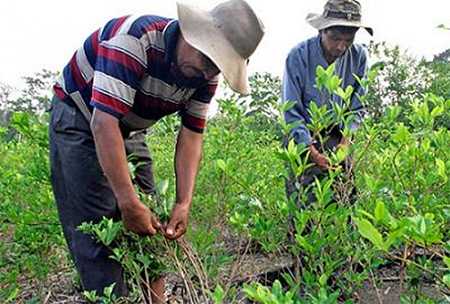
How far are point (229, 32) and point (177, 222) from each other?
0.73 meters

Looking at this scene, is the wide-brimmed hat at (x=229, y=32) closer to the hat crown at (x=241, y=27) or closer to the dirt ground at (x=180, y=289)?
the hat crown at (x=241, y=27)

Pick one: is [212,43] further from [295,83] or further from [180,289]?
[180,289]

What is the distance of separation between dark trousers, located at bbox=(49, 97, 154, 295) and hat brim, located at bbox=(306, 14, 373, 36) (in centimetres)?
124

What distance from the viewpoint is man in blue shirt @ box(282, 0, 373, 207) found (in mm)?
2666

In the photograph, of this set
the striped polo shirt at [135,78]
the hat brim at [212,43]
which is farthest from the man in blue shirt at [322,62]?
the hat brim at [212,43]

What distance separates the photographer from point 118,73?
5.93 feet

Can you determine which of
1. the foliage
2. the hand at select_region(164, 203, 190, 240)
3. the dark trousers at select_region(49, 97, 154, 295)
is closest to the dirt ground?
the foliage

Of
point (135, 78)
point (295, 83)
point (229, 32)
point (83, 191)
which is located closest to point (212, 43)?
point (229, 32)

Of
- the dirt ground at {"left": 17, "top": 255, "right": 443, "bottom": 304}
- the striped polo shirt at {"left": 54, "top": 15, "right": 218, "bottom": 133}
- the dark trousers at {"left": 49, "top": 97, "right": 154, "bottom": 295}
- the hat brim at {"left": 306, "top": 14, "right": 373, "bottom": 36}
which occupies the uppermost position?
the hat brim at {"left": 306, "top": 14, "right": 373, "bottom": 36}

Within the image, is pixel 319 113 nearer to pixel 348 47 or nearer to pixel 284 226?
pixel 284 226

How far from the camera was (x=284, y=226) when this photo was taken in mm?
1865

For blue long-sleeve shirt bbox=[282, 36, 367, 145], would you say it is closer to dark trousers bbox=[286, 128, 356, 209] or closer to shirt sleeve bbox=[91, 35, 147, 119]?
dark trousers bbox=[286, 128, 356, 209]

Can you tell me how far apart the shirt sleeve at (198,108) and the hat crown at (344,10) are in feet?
2.90

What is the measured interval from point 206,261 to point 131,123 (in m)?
Answer: 0.72
